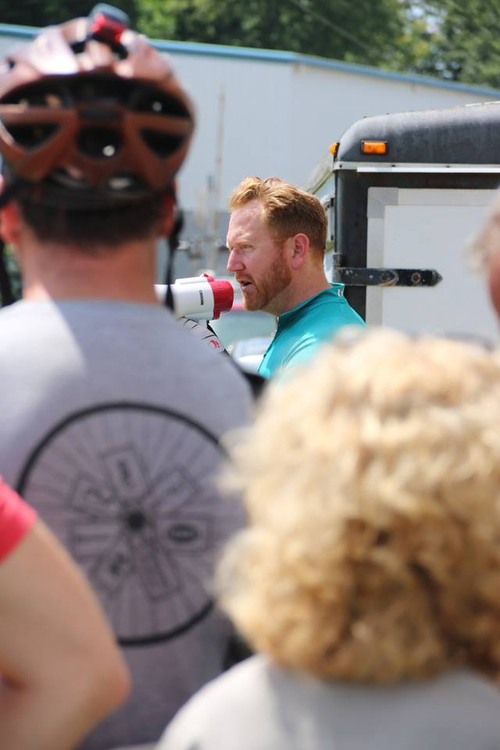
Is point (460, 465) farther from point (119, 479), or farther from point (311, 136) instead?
point (311, 136)

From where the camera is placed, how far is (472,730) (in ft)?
4.19

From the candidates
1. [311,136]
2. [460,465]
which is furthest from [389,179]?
[311,136]

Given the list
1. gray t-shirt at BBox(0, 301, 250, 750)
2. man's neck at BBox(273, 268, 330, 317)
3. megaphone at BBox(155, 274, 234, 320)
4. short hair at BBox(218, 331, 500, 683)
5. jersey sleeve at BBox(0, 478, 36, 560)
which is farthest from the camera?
man's neck at BBox(273, 268, 330, 317)

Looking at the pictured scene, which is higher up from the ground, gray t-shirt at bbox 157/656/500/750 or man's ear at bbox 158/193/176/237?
man's ear at bbox 158/193/176/237

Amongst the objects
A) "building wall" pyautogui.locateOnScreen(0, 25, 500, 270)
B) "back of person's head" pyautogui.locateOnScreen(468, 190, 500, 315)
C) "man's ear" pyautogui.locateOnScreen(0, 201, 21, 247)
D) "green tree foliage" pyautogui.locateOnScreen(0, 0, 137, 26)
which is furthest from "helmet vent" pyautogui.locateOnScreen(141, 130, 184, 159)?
"green tree foliage" pyautogui.locateOnScreen(0, 0, 137, 26)

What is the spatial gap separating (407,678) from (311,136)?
2719 cm

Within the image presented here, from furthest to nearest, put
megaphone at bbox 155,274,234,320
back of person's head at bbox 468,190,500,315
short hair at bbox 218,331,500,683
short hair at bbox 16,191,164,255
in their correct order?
megaphone at bbox 155,274,234,320, back of person's head at bbox 468,190,500,315, short hair at bbox 16,191,164,255, short hair at bbox 218,331,500,683

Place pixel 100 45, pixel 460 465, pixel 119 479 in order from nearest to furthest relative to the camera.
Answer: pixel 460 465, pixel 119 479, pixel 100 45

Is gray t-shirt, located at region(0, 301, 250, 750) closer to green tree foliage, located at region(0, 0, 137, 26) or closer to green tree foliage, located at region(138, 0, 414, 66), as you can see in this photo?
green tree foliage, located at region(0, 0, 137, 26)

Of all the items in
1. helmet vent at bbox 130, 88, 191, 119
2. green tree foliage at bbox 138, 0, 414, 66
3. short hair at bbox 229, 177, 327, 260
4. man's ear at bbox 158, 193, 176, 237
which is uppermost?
helmet vent at bbox 130, 88, 191, 119

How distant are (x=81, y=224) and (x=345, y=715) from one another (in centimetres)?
84

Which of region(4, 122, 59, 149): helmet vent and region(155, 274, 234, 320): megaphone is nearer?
region(4, 122, 59, 149): helmet vent

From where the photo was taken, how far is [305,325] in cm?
440

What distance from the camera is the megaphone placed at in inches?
176
